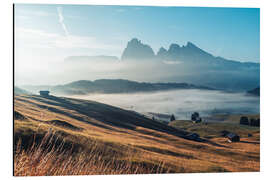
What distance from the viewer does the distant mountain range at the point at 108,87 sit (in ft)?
40.6

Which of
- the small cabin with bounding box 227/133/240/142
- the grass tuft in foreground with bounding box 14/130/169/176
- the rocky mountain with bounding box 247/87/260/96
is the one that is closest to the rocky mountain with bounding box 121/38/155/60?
the grass tuft in foreground with bounding box 14/130/169/176

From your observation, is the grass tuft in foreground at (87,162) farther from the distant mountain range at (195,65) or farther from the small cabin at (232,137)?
the small cabin at (232,137)

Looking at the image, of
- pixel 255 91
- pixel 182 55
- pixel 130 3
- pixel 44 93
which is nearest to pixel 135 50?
pixel 130 3

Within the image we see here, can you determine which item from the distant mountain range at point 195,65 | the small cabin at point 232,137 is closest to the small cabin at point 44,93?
the distant mountain range at point 195,65

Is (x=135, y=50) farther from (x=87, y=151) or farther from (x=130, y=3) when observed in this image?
(x=87, y=151)

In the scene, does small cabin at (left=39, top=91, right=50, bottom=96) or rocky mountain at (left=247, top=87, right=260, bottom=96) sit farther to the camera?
rocky mountain at (left=247, top=87, right=260, bottom=96)

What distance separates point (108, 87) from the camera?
13.1 meters

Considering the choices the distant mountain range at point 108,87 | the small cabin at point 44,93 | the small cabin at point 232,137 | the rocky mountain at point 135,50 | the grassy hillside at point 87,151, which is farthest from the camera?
the small cabin at point 232,137

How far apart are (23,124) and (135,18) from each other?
21.9 feet

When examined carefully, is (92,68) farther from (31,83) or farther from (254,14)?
(254,14)

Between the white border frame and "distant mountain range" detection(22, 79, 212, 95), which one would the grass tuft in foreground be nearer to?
the white border frame

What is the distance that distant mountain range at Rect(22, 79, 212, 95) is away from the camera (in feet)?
40.6

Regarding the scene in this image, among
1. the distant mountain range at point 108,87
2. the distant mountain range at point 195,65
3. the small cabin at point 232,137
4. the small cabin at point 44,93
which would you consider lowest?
the small cabin at point 232,137

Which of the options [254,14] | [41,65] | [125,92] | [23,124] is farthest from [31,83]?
[254,14]
